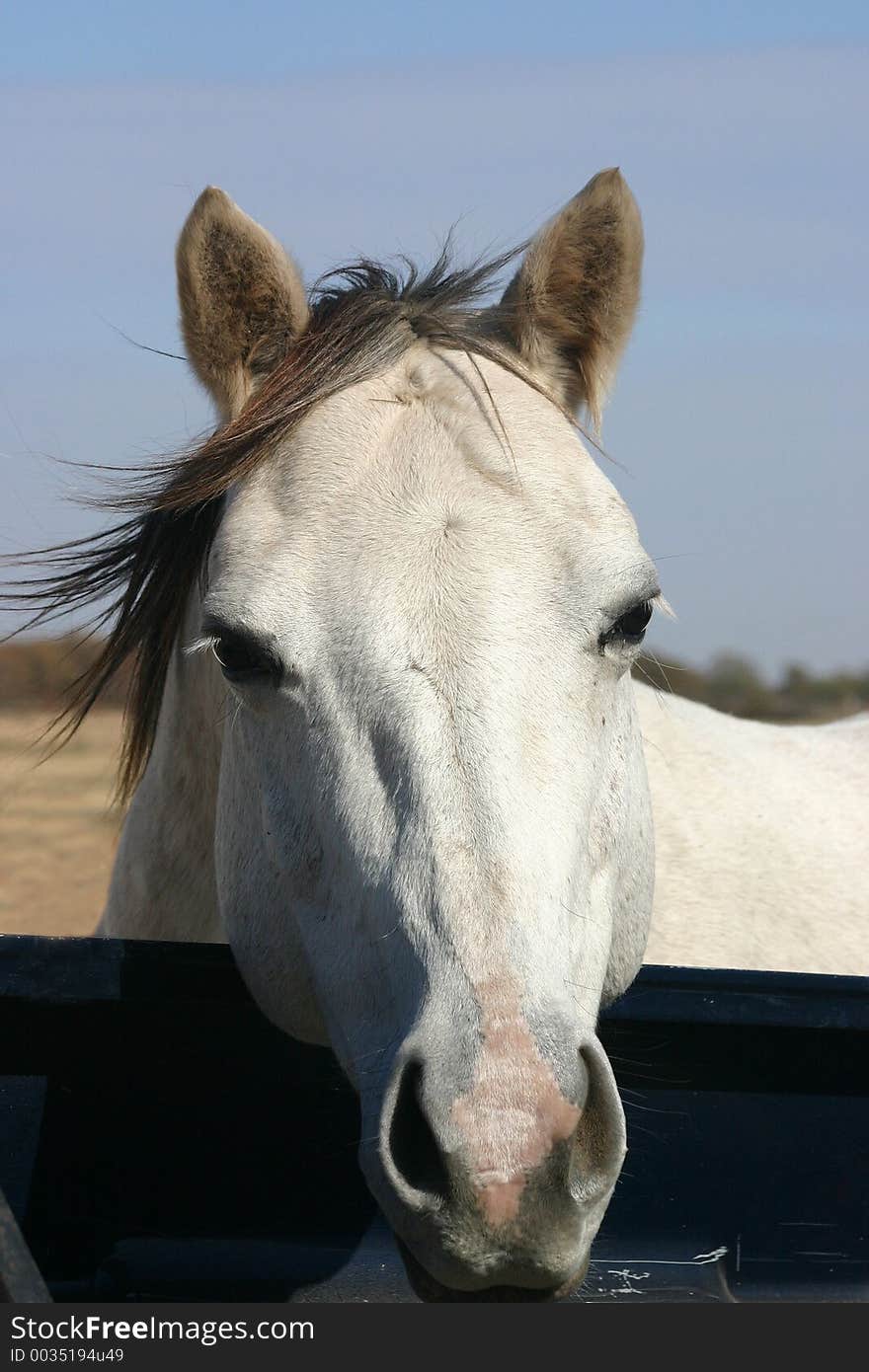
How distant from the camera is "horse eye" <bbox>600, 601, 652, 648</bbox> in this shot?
6.10ft

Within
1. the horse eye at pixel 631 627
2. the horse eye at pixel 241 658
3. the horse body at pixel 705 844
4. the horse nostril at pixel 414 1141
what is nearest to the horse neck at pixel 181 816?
the horse body at pixel 705 844

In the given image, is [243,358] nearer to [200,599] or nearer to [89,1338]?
[200,599]

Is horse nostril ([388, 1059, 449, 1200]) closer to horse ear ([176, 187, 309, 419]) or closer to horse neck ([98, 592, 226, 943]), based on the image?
horse neck ([98, 592, 226, 943])

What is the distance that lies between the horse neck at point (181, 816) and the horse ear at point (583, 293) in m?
0.78

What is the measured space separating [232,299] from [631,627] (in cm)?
93

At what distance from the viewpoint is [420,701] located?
1.65 meters

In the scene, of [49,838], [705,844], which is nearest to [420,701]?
[705,844]

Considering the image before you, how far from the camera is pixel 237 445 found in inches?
82.2

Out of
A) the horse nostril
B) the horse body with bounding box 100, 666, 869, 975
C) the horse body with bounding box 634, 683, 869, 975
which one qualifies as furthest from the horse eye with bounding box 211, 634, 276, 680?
the horse body with bounding box 634, 683, 869, 975

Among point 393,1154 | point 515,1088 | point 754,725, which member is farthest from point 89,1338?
point 754,725

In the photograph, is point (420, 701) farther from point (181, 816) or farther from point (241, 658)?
point (181, 816)

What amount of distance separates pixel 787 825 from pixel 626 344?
1428 millimetres

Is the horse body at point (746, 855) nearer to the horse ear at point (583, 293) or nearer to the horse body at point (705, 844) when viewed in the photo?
the horse body at point (705, 844)

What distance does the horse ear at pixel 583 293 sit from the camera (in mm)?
2275
